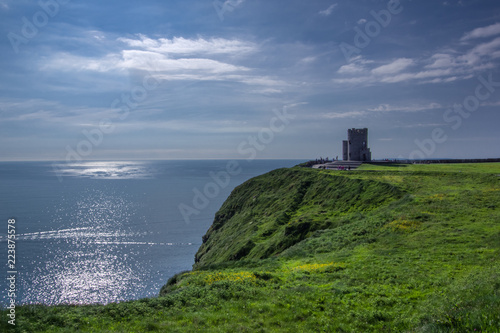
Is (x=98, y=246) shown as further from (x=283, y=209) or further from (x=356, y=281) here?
(x=356, y=281)

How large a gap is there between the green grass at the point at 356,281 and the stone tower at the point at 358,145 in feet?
130

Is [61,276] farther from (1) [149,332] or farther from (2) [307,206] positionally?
(1) [149,332]

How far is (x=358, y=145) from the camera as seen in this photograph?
78375 millimetres

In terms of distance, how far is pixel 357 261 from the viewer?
2084 cm

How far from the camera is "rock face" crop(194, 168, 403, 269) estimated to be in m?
35.6

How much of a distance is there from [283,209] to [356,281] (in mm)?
32213

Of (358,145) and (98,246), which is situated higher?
(358,145)

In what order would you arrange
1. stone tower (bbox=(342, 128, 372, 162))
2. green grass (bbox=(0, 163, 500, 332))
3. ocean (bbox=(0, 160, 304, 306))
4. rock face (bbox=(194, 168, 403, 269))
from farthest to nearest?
1. stone tower (bbox=(342, 128, 372, 162))
2. ocean (bbox=(0, 160, 304, 306))
3. rock face (bbox=(194, 168, 403, 269))
4. green grass (bbox=(0, 163, 500, 332))

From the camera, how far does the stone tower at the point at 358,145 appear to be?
254ft

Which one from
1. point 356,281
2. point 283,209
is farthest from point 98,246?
point 356,281

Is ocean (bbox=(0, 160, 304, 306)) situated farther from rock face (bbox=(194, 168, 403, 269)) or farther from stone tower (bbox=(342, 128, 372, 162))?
stone tower (bbox=(342, 128, 372, 162))

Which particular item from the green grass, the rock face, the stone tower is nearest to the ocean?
the rock face

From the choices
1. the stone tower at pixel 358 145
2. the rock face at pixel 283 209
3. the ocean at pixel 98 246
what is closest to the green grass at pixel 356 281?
the rock face at pixel 283 209

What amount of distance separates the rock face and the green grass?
440 millimetres
